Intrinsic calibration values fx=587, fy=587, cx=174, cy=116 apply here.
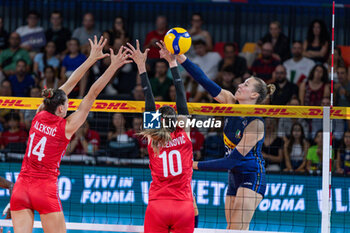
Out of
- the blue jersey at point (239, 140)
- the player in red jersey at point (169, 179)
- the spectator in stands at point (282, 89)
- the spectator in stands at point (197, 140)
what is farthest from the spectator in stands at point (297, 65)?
the player in red jersey at point (169, 179)

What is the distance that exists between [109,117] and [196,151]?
226cm

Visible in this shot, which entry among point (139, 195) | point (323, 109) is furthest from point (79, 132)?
point (323, 109)

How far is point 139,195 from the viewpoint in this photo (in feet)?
32.8

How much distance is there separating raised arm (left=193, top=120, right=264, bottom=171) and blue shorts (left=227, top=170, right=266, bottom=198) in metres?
0.22

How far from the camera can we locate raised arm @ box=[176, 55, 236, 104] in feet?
21.0

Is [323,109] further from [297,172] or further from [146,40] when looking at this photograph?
[146,40]

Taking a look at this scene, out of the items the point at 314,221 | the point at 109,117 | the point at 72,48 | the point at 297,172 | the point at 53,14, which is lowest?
the point at 314,221

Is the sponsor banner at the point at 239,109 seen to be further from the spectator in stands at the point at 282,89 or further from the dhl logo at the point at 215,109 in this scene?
the spectator in stands at the point at 282,89

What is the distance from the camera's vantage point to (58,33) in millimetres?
13680

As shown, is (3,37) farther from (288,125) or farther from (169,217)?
(169,217)

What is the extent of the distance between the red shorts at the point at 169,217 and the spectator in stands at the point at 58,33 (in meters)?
8.90

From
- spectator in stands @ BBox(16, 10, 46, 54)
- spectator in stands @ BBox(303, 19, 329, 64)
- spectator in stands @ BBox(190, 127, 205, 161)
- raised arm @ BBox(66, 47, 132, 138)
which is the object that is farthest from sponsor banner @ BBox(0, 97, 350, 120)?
spectator in stands @ BBox(16, 10, 46, 54)

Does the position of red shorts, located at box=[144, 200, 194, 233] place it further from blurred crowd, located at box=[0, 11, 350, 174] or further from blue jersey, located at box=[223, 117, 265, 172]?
blurred crowd, located at box=[0, 11, 350, 174]

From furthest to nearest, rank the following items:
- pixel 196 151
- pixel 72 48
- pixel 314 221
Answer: pixel 72 48, pixel 196 151, pixel 314 221
